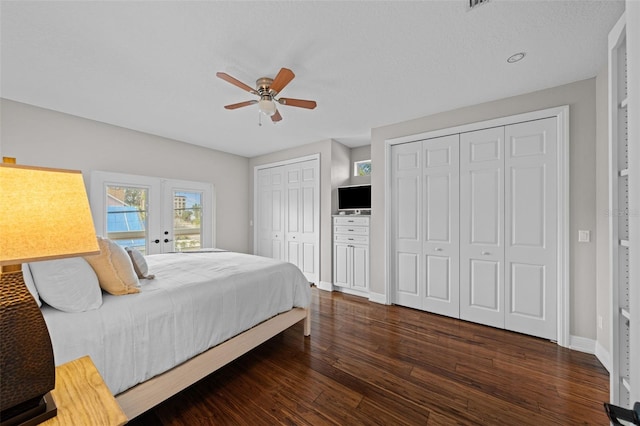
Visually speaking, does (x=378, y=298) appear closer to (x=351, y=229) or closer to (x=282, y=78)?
(x=351, y=229)

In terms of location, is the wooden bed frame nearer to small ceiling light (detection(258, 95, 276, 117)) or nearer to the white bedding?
the white bedding

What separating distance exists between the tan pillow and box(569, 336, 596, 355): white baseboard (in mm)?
3820

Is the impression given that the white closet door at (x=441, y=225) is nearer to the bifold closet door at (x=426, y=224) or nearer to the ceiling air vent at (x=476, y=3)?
A: the bifold closet door at (x=426, y=224)

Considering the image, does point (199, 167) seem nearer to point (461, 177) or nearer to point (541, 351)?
point (461, 177)

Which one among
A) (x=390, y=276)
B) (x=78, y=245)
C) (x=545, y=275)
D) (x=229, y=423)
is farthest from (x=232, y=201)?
Result: (x=545, y=275)

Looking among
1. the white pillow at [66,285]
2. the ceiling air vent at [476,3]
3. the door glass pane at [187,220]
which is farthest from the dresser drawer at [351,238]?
the white pillow at [66,285]

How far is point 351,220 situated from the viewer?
13.2 feet

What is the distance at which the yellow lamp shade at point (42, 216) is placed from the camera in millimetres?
697

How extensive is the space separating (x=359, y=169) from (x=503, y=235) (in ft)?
8.74

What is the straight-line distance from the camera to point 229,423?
1542 millimetres

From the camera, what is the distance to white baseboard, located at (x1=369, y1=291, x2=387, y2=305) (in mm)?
3541

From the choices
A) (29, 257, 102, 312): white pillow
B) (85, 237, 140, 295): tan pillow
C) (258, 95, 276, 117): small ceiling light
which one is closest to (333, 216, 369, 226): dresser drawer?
(258, 95, 276, 117): small ceiling light

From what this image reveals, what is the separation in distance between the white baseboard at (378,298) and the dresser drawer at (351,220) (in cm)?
105

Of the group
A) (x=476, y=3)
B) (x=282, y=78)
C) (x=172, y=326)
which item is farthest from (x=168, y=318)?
(x=476, y=3)
